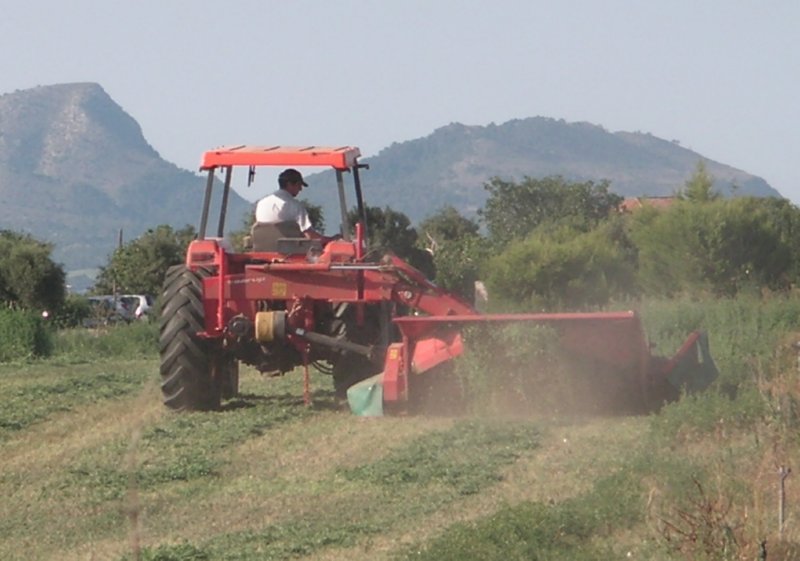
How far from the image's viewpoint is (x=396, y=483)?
1041cm

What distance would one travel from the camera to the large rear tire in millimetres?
14609

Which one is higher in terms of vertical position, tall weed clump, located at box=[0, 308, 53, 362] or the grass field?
tall weed clump, located at box=[0, 308, 53, 362]

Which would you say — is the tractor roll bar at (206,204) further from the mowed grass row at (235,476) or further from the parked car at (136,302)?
the parked car at (136,302)

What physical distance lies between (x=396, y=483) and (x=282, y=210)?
5137mm

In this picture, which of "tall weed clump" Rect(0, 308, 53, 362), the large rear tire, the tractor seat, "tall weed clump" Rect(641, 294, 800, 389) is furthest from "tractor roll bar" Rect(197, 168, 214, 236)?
"tall weed clump" Rect(0, 308, 53, 362)

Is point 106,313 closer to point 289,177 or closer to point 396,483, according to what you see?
point 289,177

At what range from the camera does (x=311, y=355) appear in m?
15.1

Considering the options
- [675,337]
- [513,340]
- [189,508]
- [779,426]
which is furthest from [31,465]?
[675,337]

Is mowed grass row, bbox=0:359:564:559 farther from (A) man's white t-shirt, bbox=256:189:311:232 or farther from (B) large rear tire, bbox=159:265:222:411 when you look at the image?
(A) man's white t-shirt, bbox=256:189:311:232

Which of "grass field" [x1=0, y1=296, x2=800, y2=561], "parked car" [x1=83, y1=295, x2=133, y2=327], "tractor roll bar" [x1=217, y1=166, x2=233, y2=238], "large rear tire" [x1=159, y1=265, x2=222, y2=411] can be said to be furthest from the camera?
"parked car" [x1=83, y1=295, x2=133, y2=327]

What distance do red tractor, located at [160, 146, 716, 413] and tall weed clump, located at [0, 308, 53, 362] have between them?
955 centimetres

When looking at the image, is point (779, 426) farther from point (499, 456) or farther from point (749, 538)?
point (749, 538)

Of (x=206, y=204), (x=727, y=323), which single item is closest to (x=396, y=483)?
(x=206, y=204)

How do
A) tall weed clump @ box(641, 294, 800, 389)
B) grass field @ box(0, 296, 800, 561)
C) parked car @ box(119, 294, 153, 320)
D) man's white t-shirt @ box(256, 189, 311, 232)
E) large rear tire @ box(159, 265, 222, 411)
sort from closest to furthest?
grass field @ box(0, 296, 800, 561)
large rear tire @ box(159, 265, 222, 411)
man's white t-shirt @ box(256, 189, 311, 232)
tall weed clump @ box(641, 294, 800, 389)
parked car @ box(119, 294, 153, 320)
